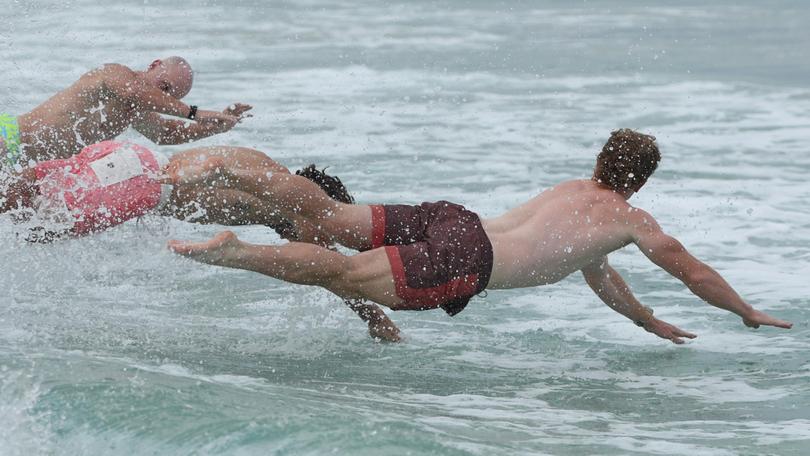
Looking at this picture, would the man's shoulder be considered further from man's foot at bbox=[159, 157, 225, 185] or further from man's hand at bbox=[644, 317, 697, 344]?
man's hand at bbox=[644, 317, 697, 344]

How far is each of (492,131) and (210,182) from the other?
7596mm

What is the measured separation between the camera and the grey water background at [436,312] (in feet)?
18.0

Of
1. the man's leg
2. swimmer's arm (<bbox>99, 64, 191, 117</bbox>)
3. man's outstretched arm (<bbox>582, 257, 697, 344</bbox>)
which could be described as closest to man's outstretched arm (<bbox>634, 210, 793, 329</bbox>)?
man's outstretched arm (<bbox>582, 257, 697, 344</bbox>)

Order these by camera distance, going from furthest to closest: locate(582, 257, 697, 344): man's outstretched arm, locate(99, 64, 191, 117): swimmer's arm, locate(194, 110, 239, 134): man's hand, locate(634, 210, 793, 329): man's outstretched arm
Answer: locate(194, 110, 239, 134): man's hand, locate(99, 64, 191, 117): swimmer's arm, locate(582, 257, 697, 344): man's outstretched arm, locate(634, 210, 793, 329): man's outstretched arm

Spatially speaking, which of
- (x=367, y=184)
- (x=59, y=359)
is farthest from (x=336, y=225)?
(x=367, y=184)

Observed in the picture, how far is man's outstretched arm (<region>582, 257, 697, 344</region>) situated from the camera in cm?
709

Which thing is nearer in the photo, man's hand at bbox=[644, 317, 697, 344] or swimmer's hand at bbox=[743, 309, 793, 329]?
swimmer's hand at bbox=[743, 309, 793, 329]

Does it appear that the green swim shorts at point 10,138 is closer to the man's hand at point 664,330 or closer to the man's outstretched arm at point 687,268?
the man's outstretched arm at point 687,268

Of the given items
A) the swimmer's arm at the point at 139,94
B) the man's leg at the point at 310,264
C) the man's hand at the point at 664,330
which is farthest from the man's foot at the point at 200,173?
the man's hand at the point at 664,330

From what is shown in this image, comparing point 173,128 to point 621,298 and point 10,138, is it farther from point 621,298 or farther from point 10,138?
point 621,298

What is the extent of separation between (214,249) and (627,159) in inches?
81.6

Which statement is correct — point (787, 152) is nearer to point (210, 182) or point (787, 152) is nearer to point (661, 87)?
point (661, 87)

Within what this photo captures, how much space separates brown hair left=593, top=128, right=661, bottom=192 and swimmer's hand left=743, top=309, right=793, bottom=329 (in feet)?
2.77

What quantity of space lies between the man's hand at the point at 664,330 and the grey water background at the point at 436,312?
13 cm
